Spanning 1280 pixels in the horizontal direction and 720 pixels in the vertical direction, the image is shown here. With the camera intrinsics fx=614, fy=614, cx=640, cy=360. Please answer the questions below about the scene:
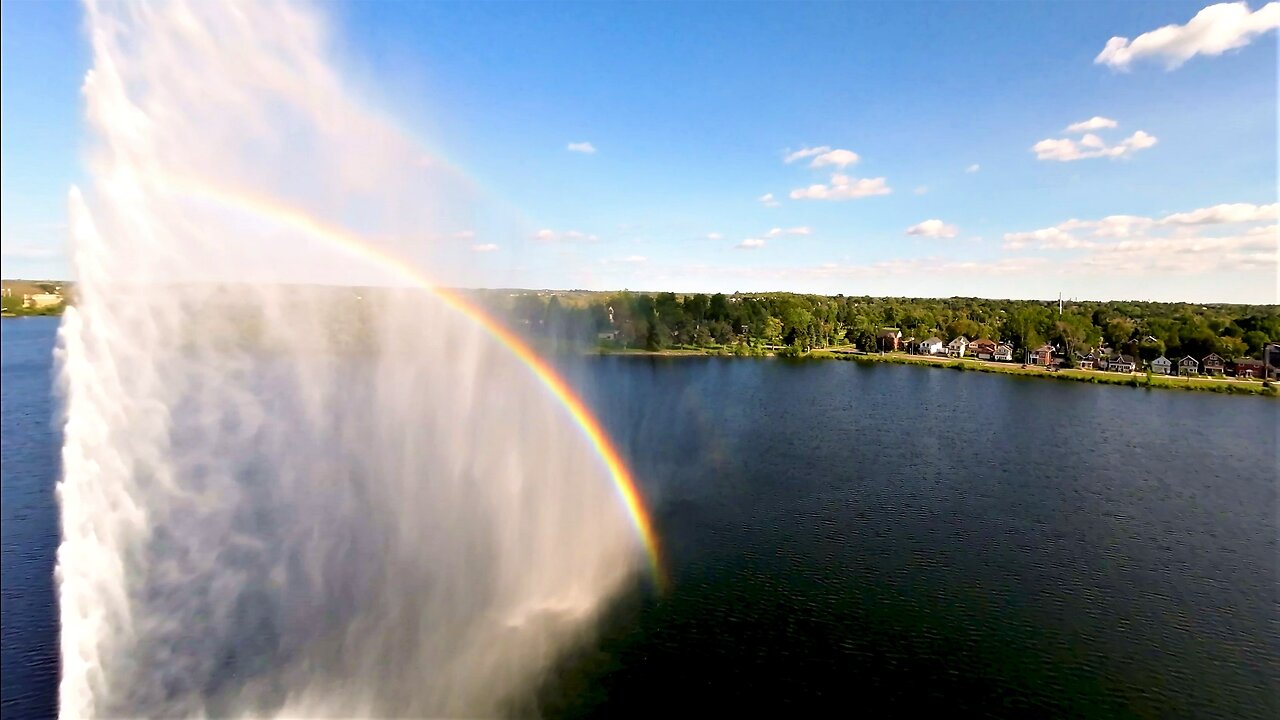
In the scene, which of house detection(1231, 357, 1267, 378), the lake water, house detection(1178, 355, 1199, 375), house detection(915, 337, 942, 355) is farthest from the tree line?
the lake water

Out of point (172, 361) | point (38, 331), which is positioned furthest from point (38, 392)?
point (38, 331)

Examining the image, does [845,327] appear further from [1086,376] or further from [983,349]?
[1086,376]

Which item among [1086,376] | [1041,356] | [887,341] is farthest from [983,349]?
[1086,376]

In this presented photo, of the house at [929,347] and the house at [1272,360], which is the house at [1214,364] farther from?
the house at [929,347]

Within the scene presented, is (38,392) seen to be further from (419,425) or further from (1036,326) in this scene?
(1036,326)

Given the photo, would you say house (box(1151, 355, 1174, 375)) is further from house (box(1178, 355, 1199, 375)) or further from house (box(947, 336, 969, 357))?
house (box(947, 336, 969, 357))
